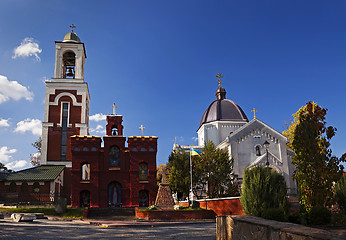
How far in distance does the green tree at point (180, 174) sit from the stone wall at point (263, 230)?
22.1m

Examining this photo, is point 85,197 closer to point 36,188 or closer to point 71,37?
point 36,188

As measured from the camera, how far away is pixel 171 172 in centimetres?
3181

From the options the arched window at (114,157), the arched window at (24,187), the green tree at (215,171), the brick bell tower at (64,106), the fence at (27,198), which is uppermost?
the brick bell tower at (64,106)

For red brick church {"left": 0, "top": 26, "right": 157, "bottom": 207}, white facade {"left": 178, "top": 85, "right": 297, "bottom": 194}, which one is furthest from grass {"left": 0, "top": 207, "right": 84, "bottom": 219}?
white facade {"left": 178, "top": 85, "right": 297, "bottom": 194}

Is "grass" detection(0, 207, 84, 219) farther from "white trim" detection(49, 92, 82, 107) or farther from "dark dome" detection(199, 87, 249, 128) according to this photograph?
"dark dome" detection(199, 87, 249, 128)

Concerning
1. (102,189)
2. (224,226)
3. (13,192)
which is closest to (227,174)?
(102,189)

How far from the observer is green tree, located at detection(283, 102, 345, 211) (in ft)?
40.2

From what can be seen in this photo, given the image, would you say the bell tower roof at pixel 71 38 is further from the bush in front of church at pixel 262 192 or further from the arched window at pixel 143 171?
the bush in front of church at pixel 262 192

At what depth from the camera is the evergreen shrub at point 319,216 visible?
1155cm

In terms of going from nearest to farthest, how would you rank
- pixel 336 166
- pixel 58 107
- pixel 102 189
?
pixel 336 166
pixel 102 189
pixel 58 107

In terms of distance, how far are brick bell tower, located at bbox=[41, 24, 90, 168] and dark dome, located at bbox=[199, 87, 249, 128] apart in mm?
18043

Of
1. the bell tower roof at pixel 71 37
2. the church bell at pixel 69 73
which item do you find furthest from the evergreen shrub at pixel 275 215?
the bell tower roof at pixel 71 37

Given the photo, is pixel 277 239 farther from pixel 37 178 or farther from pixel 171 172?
pixel 37 178

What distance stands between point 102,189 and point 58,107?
518 inches
